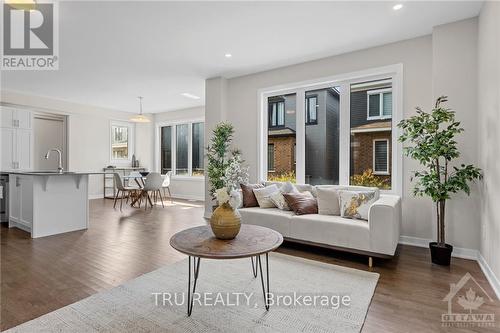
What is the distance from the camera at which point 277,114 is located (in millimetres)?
5164

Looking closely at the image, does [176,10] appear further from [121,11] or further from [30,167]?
[30,167]

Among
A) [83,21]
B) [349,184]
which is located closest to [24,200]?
[83,21]

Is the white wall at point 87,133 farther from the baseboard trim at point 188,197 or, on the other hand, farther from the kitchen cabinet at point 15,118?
the baseboard trim at point 188,197

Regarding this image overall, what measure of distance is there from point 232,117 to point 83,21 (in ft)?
9.55

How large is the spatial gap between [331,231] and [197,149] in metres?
5.93

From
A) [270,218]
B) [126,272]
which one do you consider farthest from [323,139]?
[126,272]

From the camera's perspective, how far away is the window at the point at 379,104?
401 cm

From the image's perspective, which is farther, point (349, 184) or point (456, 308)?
point (349, 184)

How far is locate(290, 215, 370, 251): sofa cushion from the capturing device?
2.98m

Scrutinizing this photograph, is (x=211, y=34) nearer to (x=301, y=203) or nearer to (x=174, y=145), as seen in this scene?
(x=301, y=203)

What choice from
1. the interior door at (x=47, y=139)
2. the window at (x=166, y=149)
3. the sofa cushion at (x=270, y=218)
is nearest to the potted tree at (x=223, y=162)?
the sofa cushion at (x=270, y=218)

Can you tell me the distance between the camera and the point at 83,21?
3307mm
